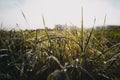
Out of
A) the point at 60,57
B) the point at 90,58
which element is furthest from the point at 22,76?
the point at 90,58

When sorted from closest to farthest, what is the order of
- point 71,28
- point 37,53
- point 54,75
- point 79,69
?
1. point 54,75
2. point 79,69
3. point 37,53
4. point 71,28

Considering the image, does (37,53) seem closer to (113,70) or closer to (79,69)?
(79,69)

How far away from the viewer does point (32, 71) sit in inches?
119

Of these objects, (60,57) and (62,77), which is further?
(60,57)

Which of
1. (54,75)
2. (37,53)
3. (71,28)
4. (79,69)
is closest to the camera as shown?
(54,75)

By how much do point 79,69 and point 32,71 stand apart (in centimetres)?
52

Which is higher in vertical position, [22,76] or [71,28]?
[71,28]

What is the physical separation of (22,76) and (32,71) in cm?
13

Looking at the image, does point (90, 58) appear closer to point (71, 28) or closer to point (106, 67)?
point (106, 67)

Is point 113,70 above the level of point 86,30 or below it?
below

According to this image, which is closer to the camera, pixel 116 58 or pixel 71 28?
pixel 116 58

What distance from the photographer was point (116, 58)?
10.1 ft

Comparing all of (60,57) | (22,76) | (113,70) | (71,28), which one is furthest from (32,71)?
(71,28)

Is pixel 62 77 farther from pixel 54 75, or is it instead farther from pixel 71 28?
pixel 71 28
